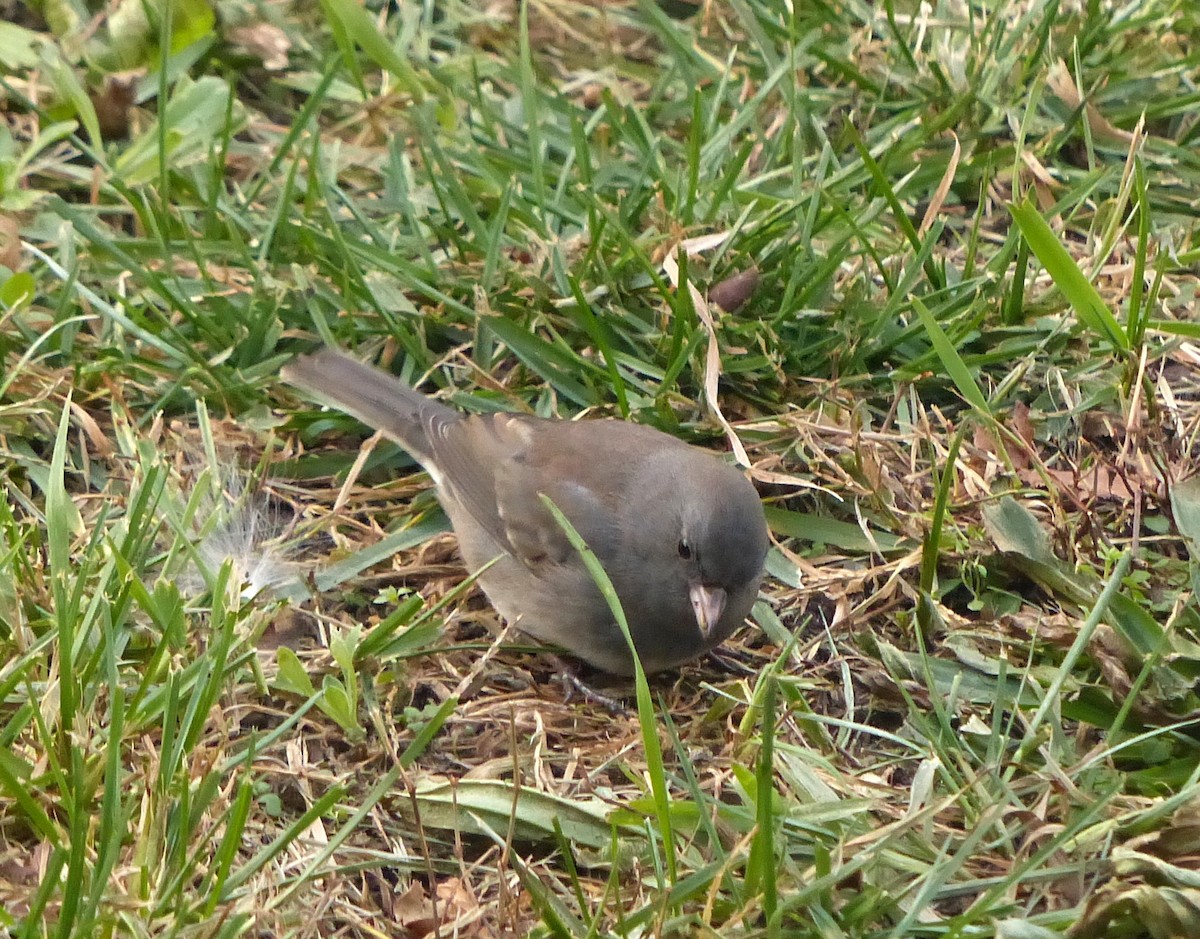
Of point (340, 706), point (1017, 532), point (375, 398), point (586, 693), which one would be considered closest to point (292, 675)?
point (340, 706)

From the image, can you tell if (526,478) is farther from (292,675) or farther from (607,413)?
(292,675)

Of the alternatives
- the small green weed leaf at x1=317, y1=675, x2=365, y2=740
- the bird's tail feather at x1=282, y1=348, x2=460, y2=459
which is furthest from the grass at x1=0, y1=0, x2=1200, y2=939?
the bird's tail feather at x1=282, y1=348, x2=460, y2=459

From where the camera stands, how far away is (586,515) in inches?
167

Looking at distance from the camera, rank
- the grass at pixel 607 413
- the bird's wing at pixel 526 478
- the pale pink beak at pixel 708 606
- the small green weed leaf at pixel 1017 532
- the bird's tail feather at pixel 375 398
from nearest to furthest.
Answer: the grass at pixel 607 413, the pale pink beak at pixel 708 606, the small green weed leaf at pixel 1017 532, the bird's wing at pixel 526 478, the bird's tail feather at pixel 375 398

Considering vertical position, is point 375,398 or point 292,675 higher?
point 375,398

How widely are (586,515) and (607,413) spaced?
1.99ft

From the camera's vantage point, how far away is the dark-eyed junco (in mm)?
3904

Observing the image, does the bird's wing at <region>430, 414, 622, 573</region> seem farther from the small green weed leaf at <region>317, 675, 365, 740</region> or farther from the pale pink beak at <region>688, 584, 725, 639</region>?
the small green weed leaf at <region>317, 675, 365, 740</region>

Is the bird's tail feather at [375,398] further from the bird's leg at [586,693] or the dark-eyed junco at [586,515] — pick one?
the bird's leg at [586,693]

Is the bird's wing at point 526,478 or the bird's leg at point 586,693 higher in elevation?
the bird's wing at point 526,478

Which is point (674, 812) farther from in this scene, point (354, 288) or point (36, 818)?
point (354, 288)

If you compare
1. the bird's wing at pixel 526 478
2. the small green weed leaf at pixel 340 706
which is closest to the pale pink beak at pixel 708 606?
the bird's wing at pixel 526 478

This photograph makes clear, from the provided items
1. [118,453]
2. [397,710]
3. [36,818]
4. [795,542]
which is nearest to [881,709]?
[795,542]

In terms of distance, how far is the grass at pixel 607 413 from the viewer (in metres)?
3.18
